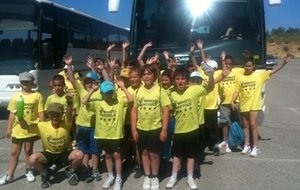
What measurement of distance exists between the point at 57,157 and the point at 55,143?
0.62ft

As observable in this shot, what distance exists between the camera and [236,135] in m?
6.21

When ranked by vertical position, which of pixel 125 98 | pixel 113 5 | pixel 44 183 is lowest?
pixel 44 183

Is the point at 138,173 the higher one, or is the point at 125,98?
the point at 125,98

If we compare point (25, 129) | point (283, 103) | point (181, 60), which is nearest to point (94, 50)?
point (283, 103)

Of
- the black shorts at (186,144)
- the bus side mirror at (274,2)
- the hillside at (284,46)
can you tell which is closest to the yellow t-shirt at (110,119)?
the black shorts at (186,144)

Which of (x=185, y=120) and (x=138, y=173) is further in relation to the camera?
(x=138, y=173)

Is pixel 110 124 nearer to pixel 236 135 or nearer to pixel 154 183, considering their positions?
pixel 154 183

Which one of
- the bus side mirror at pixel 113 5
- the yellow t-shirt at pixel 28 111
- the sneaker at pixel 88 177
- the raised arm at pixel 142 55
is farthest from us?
the bus side mirror at pixel 113 5

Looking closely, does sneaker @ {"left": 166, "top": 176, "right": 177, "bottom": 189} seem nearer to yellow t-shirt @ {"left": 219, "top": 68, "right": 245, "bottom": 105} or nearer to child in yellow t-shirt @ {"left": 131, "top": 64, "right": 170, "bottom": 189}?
child in yellow t-shirt @ {"left": 131, "top": 64, "right": 170, "bottom": 189}

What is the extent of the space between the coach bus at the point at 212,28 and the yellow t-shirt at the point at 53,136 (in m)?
2.62

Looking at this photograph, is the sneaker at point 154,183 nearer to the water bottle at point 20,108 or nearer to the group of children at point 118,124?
the group of children at point 118,124

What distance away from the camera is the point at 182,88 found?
4.89 m

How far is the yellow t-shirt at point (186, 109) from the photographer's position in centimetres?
487

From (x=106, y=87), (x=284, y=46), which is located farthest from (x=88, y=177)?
(x=284, y=46)
